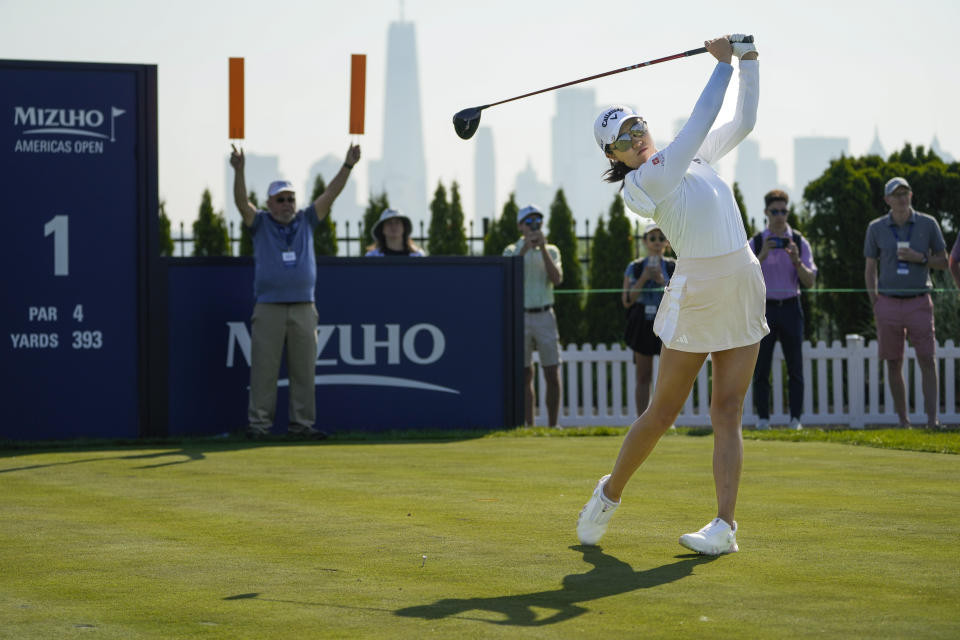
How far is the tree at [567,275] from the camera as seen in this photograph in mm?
20766

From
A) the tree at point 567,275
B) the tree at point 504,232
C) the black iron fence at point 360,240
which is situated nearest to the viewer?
the tree at point 567,275

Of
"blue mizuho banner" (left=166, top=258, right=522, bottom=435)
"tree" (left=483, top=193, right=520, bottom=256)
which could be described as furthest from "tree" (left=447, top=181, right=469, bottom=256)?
"blue mizuho banner" (left=166, top=258, right=522, bottom=435)

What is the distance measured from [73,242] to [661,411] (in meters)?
6.75

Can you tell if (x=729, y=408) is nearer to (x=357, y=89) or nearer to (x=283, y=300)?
(x=283, y=300)

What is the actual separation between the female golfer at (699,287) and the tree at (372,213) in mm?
16859

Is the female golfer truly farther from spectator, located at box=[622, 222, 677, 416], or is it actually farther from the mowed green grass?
spectator, located at box=[622, 222, 677, 416]

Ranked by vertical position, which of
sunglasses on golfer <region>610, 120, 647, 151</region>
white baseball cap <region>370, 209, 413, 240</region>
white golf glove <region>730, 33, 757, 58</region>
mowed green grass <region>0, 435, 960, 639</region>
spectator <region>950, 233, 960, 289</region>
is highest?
white golf glove <region>730, 33, 757, 58</region>

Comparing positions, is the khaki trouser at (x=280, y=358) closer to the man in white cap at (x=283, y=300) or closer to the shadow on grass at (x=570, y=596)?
the man in white cap at (x=283, y=300)

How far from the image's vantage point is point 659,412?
5.27 meters

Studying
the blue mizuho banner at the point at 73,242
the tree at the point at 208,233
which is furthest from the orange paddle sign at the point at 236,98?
the tree at the point at 208,233

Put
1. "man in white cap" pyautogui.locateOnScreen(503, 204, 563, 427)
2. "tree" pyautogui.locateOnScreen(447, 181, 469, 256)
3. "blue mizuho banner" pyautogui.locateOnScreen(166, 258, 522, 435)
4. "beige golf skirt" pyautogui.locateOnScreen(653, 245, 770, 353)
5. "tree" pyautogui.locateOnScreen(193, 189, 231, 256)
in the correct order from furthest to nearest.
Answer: "tree" pyautogui.locateOnScreen(193, 189, 231, 256) < "tree" pyautogui.locateOnScreen(447, 181, 469, 256) < "man in white cap" pyautogui.locateOnScreen(503, 204, 563, 427) < "blue mizuho banner" pyautogui.locateOnScreen(166, 258, 522, 435) < "beige golf skirt" pyautogui.locateOnScreen(653, 245, 770, 353)

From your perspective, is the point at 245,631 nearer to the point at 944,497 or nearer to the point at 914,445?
the point at 944,497

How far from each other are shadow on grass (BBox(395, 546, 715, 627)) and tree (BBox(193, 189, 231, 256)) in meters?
18.9

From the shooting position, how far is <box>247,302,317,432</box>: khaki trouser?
34.6 ft
